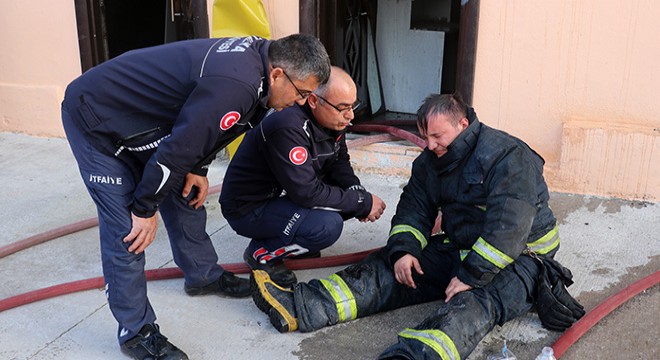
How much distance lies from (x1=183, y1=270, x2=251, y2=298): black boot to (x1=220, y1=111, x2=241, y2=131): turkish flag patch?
1.14m

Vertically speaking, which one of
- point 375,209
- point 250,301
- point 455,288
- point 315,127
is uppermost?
point 315,127

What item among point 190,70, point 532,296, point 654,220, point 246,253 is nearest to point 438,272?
point 532,296

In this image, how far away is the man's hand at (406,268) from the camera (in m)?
3.47

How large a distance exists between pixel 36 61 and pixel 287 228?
12.2 ft

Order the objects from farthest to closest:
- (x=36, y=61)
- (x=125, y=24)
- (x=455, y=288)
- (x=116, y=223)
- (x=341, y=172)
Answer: (x=125, y=24), (x=36, y=61), (x=341, y=172), (x=455, y=288), (x=116, y=223)

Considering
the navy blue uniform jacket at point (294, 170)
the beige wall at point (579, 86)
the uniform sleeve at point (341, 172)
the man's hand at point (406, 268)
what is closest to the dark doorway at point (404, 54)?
the beige wall at point (579, 86)

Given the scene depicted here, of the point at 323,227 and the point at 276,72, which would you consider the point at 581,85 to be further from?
the point at 276,72

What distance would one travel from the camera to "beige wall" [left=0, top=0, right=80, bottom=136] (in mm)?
6320

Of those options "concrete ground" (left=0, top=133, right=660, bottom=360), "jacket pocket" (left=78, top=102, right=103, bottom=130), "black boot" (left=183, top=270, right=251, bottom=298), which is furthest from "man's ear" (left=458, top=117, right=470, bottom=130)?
"jacket pocket" (left=78, top=102, right=103, bottom=130)

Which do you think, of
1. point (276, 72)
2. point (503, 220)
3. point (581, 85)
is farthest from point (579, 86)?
point (276, 72)

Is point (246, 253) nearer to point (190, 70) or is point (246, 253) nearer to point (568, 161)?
point (190, 70)

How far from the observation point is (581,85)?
16.2ft

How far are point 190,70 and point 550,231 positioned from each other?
1.78 metres

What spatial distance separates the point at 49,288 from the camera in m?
3.80
